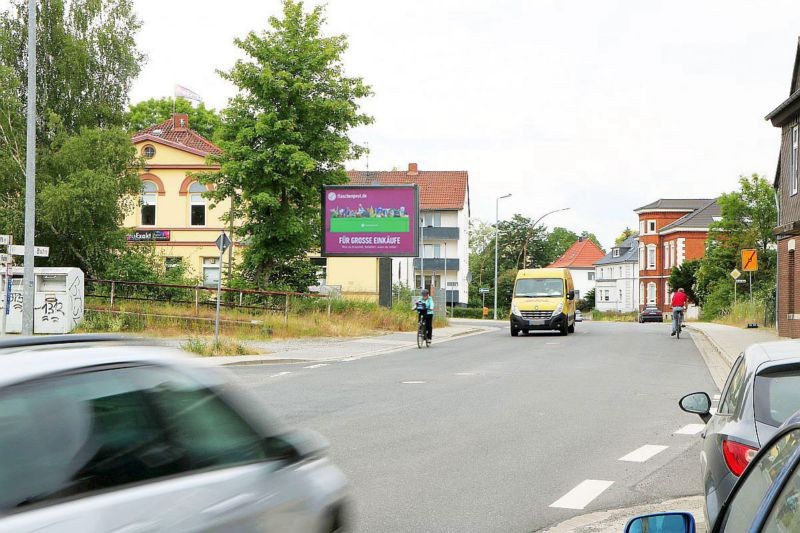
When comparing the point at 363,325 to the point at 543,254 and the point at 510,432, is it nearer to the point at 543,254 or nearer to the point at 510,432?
the point at 510,432

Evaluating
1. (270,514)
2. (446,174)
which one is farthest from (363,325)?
(446,174)

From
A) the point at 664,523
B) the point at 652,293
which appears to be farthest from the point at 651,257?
the point at 664,523

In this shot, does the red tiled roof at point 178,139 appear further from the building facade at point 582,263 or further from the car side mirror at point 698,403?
the building facade at point 582,263

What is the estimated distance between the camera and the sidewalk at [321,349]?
22.3 metres

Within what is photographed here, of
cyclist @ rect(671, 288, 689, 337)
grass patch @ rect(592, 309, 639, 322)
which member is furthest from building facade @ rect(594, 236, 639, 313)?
cyclist @ rect(671, 288, 689, 337)

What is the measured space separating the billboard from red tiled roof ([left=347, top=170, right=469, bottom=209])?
48699mm

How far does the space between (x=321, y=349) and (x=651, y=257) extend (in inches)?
3054

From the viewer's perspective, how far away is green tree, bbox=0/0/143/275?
38.5 m

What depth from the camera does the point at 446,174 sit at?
3615 inches

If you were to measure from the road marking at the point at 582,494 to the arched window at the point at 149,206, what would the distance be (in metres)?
50.5

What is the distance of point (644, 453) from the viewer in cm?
962

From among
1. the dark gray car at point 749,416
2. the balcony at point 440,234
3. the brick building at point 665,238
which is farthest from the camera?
the brick building at point 665,238

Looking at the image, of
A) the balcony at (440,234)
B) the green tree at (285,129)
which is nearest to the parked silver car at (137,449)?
the green tree at (285,129)

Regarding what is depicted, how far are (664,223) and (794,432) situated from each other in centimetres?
9961
